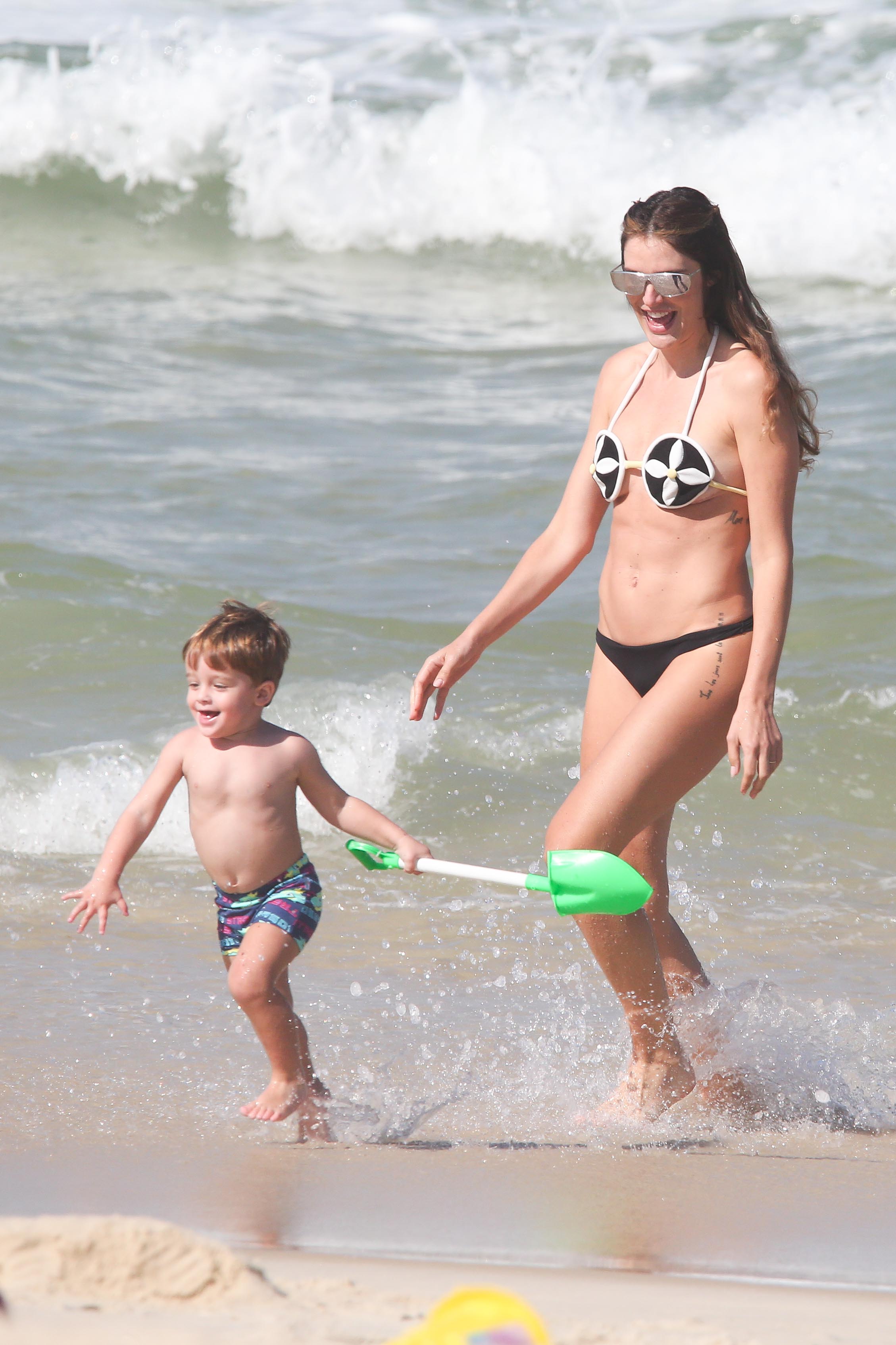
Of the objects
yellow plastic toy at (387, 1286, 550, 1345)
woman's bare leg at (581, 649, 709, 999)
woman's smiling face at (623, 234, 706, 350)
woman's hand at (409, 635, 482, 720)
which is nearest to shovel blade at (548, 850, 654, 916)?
woman's bare leg at (581, 649, 709, 999)

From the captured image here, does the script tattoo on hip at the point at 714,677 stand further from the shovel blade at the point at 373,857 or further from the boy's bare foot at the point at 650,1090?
the boy's bare foot at the point at 650,1090

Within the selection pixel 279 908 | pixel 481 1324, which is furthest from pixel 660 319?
pixel 481 1324

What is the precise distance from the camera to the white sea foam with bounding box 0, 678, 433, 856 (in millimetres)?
5934

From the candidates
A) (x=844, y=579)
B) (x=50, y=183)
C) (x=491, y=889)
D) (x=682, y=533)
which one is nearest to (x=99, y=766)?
(x=491, y=889)

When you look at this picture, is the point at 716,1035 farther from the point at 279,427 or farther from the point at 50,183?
the point at 50,183

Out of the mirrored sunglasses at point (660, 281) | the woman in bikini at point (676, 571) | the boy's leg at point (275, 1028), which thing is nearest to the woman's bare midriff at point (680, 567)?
the woman in bikini at point (676, 571)

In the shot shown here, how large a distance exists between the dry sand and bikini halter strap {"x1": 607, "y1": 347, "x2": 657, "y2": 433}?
196cm

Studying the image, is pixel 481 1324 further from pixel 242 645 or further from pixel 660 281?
pixel 660 281

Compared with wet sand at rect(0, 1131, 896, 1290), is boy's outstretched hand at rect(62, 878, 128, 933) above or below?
above

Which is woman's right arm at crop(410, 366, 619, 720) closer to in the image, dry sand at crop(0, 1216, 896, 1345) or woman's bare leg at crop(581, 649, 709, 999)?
woman's bare leg at crop(581, 649, 709, 999)

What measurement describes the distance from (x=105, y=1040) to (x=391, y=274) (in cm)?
1214

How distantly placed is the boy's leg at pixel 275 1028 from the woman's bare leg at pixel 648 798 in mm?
676

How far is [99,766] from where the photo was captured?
20.7ft

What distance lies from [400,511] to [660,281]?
5872 mm
